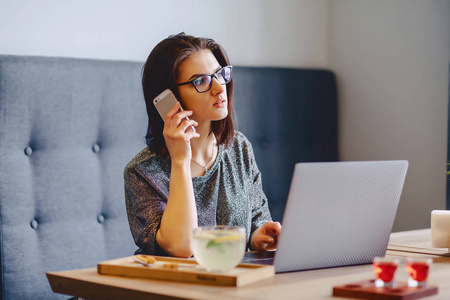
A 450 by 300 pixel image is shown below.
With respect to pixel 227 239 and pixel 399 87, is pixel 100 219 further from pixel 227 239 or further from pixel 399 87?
pixel 399 87

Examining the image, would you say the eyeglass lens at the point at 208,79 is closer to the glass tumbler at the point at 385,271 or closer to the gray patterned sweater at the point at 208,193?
the gray patterned sweater at the point at 208,193

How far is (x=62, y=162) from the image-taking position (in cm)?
201

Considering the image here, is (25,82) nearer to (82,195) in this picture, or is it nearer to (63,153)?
(63,153)

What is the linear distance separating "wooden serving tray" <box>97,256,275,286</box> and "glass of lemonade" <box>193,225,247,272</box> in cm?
1

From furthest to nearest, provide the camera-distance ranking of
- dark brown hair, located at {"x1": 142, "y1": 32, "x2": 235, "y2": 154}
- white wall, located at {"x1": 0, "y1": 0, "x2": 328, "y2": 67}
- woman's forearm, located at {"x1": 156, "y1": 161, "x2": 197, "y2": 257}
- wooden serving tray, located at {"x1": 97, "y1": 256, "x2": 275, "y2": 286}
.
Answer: white wall, located at {"x1": 0, "y1": 0, "x2": 328, "y2": 67}
dark brown hair, located at {"x1": 142, "y1": 32, "x2": 235, "y2": 154}
woman's forearm, located at {"x1": 156, "y1": 161, "x2": 197, "y2": 257}
wooden serving tray, located at {"x1": 97, "y1": 256, "x2": 275, "y2": 286}

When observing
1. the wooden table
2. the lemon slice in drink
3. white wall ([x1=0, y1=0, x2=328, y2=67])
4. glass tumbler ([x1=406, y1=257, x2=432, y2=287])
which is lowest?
the wooden table

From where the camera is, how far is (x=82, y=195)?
204 centimetres

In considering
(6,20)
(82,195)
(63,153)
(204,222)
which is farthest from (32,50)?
(204,222)

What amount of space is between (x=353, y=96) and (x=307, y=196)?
1701mm

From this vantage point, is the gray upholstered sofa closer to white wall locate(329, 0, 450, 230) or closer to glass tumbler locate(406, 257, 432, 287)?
white wall locate(329, 0, 450, 230)

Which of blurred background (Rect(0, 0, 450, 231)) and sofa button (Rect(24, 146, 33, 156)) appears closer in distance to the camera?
sofa button (Rect(24, 146, 33, 156))

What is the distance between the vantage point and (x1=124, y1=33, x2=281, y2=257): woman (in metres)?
1.48

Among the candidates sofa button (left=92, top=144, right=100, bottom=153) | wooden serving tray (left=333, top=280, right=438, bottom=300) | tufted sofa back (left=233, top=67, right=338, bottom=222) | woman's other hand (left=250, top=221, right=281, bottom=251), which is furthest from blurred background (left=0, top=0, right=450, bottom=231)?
wooden serving tray (left=333, top=280, right=438, bottom=300)

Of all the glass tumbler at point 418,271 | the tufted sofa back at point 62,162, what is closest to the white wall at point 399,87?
the tufted sofa back at point 62,162
